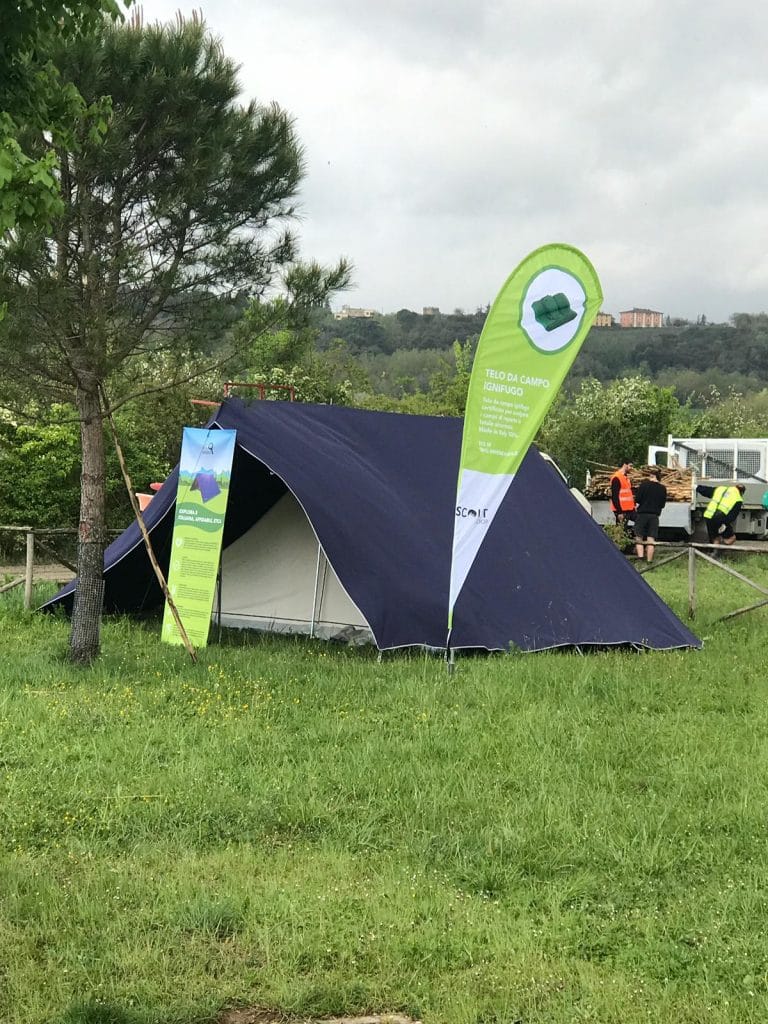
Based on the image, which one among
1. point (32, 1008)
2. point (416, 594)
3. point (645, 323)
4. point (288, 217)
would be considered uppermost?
point (645, 323)

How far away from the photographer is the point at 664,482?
19.9 metres

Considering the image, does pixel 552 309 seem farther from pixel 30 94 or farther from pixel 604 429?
pixel 604 429

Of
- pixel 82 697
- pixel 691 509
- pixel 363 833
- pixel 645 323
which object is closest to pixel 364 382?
pixel 691 509

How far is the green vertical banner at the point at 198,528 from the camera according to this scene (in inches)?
331

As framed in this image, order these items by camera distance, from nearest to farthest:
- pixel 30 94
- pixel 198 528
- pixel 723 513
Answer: pixel 30 94 → pixel 198 528 → pixel 723 513

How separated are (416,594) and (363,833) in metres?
4.05

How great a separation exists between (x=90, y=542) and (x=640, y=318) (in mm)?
126321

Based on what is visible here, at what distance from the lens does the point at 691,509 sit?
19.1m

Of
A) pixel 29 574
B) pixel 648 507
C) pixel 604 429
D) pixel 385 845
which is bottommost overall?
pixel 385 845

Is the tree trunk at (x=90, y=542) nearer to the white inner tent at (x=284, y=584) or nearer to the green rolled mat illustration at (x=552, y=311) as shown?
the white inner tent at (x=284, y=584)

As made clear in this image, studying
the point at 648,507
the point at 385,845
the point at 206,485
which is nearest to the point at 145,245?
the point at 206,485

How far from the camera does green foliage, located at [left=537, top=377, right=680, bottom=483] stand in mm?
26547

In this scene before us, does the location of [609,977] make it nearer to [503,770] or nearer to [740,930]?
[740,930]

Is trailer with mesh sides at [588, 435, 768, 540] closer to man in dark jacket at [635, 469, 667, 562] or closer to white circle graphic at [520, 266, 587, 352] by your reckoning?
man in dark jacket at [635, 469, 667, 562]
